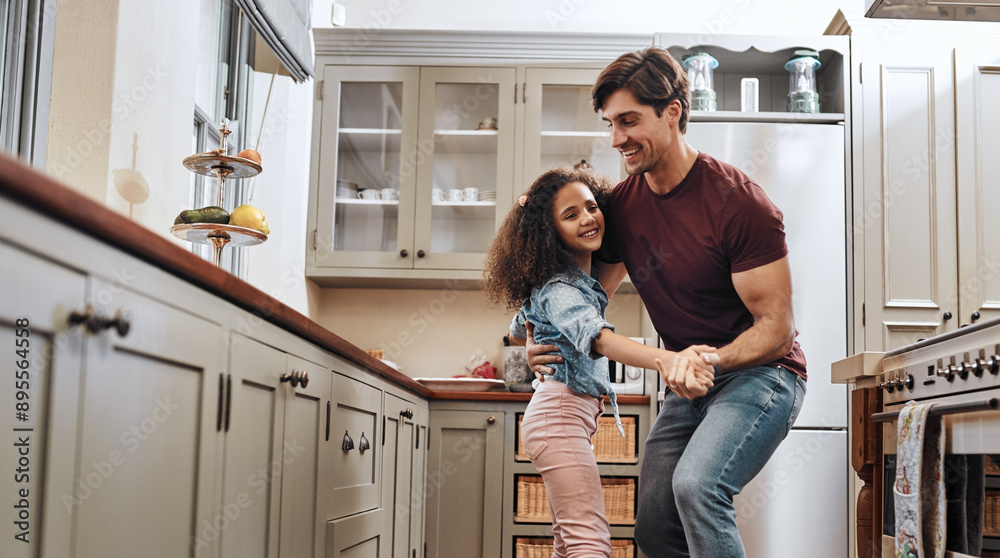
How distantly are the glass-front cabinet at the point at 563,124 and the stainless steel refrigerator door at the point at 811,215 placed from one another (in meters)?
0.52

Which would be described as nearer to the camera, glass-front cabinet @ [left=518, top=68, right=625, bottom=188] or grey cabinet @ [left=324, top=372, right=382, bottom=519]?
grey cabinet @ [left=324, top=372, right=382, bottom=519]

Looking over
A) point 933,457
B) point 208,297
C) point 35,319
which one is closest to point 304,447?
point 208,297

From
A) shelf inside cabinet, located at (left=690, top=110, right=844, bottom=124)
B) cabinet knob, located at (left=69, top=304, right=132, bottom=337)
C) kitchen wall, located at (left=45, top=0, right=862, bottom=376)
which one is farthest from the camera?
shelf inside cabinet, located at (left=690, top=110, right=844, bottom=124)

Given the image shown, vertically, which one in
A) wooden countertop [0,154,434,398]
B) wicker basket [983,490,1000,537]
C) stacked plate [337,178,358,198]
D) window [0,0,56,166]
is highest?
stacked plate [337,178,358,198]

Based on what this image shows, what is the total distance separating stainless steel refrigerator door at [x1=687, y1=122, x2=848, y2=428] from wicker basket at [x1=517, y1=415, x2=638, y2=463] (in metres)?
0.63

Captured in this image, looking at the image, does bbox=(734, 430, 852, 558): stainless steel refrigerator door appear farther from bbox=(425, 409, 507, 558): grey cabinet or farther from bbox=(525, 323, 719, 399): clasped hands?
bbox=(525, 323, 719, 399): clasped hands

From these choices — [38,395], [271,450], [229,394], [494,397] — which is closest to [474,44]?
[494,397]

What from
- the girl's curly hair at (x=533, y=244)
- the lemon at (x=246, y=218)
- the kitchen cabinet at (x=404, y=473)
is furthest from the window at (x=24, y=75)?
the kitchen cabinet at (x=404, y=473)

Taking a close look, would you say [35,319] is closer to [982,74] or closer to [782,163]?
[782,163]

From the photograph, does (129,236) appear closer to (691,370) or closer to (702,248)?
(691,370)

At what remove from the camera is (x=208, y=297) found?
1.26m

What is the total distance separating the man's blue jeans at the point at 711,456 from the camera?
5.35 feet

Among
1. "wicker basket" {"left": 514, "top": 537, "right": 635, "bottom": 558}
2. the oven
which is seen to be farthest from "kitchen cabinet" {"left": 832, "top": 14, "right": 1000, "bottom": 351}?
the oven

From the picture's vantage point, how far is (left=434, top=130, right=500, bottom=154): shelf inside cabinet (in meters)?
4.00
